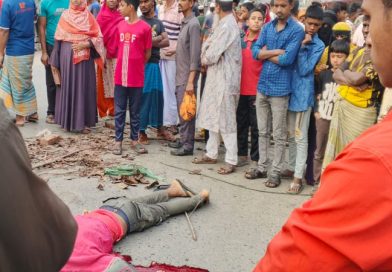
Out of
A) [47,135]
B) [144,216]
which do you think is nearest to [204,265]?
[144,216]

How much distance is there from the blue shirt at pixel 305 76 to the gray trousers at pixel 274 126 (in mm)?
111

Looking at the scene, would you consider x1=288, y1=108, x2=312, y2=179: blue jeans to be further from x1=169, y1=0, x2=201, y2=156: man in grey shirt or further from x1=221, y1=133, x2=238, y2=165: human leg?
x1=169, y1=0, x2=201, y2=156: man in grey shirt

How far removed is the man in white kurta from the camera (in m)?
4.73

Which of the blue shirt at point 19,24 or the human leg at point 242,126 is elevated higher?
the blue shirt at point 19,24

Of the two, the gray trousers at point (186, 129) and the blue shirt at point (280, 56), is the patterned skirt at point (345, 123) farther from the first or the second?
the gray trousers at point (186, 129)

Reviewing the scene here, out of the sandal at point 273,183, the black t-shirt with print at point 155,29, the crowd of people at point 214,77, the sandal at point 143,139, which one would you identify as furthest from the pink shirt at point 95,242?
the black t-shirt with print at point 155,29

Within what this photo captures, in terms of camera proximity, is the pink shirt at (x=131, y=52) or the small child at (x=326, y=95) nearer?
the small child at (x=326, y=95)

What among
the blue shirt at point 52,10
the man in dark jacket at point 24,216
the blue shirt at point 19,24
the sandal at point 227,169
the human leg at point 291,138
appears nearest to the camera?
the man in dark jacket at point 24,216

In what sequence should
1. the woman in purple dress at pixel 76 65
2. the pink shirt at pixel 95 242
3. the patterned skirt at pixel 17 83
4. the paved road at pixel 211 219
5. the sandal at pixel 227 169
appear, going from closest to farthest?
the pink shirt at pixel 95 242 → the paved road at pixel 211 219 → the sandal at pixel 227 169 → the woman in purple dress at pixel 76 65 → the patterned skirt at pixel 17 83

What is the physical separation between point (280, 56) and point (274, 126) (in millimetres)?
680

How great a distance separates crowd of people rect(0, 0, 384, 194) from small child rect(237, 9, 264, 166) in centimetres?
1

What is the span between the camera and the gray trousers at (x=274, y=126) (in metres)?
4.42

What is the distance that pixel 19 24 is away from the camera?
5836 mm

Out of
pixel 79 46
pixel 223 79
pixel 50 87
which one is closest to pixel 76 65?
pixel 79 46
